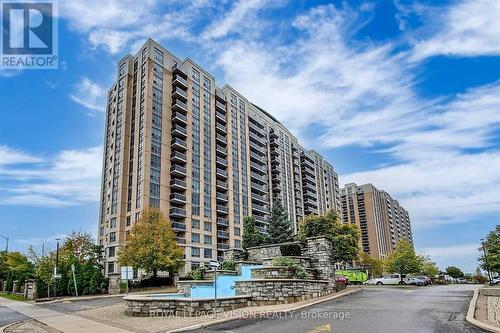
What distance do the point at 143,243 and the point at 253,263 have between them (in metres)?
20.7

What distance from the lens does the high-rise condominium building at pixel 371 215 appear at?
459 feet

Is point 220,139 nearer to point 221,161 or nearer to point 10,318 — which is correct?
point 221,161

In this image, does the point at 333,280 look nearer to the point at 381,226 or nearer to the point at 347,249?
the point at 347,249

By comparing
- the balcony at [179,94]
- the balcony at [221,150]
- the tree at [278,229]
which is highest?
the balcony at [179,94]

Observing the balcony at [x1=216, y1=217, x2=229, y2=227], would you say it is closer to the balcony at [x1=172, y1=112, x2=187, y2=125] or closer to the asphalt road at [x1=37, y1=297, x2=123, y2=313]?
the balcony at [x1=172, y1=112, x2=187, y2=125]

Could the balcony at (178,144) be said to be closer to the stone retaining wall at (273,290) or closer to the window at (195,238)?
the window at (195,238)

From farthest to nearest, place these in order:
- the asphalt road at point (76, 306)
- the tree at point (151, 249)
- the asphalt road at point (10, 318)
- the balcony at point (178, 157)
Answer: the balcony at point (178, 157) → the tree at point (151, 249) → the asphalt road at point (76, 306) → the asphalt road at point (10, 318)

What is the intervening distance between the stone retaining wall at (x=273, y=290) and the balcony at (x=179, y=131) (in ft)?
159

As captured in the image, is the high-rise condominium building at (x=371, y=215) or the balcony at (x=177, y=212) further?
the high-rise condominium building at (x=371, y=215)

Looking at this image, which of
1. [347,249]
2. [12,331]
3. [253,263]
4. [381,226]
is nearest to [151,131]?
[347,249]

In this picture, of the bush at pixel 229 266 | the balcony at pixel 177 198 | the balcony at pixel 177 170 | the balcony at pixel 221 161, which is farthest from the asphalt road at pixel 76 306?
the balcony at pixel 221 161

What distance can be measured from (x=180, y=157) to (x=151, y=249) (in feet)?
78.2

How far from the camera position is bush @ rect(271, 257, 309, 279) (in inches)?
749

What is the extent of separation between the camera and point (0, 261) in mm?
56656
